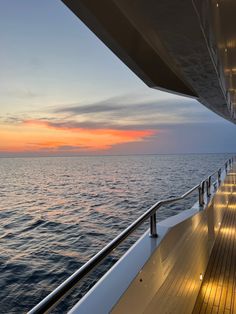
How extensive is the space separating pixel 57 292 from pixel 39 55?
13.6 m

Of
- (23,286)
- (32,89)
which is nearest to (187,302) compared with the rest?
(23,286)

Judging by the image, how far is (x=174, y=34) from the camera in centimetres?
333

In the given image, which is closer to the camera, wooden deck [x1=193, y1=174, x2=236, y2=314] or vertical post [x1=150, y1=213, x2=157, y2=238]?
vertical post [x1=150, y1=213, x2=157, y2=238]

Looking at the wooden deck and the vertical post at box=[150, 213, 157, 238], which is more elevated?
the vertical post at box=[150, 213, 157, 238]

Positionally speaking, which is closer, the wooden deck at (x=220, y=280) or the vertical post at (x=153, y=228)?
the vertical post at (x=153, y=228)

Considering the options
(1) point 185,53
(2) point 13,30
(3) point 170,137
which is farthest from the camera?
(3) point 170,137

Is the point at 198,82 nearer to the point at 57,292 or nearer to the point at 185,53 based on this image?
the point at 185,53

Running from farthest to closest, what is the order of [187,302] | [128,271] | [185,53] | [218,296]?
[185,53] → [218,296] → [187,302] → [128,271]

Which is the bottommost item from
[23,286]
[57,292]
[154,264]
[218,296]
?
[23,286]

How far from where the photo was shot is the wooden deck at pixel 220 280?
3111 millimetres

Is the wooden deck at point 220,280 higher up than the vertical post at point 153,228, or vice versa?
the vertical post at point 153,228

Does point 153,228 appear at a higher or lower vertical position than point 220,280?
higher

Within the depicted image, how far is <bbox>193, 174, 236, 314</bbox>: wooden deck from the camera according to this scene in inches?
122

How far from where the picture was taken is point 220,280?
3736mm
